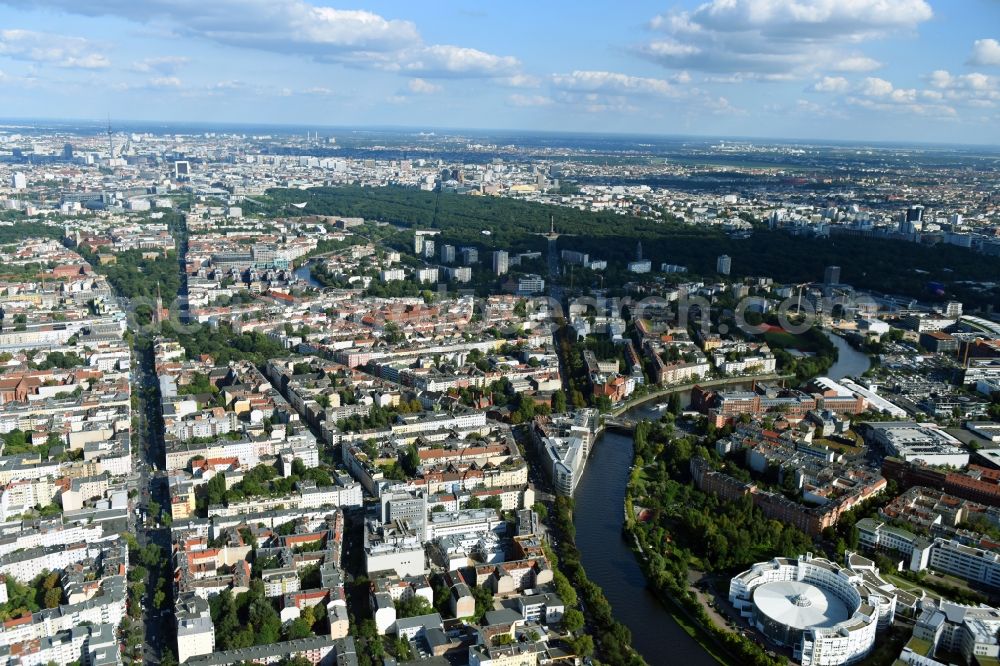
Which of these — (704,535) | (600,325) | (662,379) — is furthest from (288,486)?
(600,325)

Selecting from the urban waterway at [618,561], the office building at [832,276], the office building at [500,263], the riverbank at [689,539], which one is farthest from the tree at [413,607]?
the office building at [832,276]

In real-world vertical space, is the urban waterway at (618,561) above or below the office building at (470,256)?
below

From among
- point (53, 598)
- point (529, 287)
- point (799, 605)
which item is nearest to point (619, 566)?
point (799, 605)

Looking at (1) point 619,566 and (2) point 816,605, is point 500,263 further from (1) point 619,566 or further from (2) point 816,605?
(2) point 816,605

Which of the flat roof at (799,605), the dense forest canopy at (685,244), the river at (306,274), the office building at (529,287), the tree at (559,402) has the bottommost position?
the flat roof at (799,605)

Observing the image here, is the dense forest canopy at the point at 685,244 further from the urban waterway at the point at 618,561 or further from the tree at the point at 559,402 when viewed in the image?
the urban waterway at the point at 618,561

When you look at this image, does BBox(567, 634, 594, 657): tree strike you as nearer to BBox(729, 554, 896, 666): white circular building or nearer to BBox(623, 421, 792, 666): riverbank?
BBox(623, 421, 792, 666): riverbank

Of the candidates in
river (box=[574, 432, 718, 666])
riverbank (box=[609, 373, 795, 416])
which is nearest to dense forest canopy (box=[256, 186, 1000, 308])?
riverbank (box=[609, 373, 795, 416])
